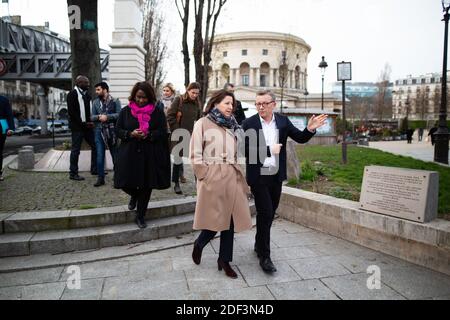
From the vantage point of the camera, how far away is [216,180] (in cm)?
380

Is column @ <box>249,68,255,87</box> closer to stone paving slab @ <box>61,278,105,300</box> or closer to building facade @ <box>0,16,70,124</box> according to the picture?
building facade @ <box>0,16,70,124</box>

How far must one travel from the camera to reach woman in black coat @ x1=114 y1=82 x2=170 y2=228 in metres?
4.72

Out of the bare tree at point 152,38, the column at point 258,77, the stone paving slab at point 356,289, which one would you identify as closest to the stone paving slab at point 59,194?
the stone paving slab at point 356,289

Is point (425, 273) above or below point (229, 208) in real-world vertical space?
below

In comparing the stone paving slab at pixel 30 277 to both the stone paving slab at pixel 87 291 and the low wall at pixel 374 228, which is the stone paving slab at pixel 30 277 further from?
the low wall at pixel 374 228

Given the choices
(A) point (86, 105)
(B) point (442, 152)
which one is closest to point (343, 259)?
(A) point (86, 105)

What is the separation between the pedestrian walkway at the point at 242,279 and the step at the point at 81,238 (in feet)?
0.67

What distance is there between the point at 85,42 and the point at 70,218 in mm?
5882

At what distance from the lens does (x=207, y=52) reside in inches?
683

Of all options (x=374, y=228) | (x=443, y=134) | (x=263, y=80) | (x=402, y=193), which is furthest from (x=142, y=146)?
(x=263, y=80)

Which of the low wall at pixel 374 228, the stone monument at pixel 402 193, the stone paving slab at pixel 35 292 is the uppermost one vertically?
the stone monument at pixel 402 193

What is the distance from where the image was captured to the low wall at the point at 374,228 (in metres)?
4.06
